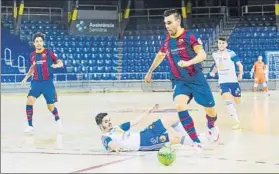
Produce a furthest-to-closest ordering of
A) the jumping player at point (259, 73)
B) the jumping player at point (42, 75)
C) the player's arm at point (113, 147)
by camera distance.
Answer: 1. the jumping player at point (259, 73)
2. the jumping player at point (42, 75)
3. the player's arm at point (113, 147)

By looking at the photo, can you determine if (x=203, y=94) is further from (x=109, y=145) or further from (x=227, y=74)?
(x=227, y=74)

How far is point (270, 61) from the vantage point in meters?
29.3

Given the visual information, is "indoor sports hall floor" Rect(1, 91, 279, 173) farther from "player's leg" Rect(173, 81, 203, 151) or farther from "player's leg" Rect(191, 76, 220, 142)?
"player's leg" Rect(191, 76, 220, 142)

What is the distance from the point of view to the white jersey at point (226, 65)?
10.6 metres

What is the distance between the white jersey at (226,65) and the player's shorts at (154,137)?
386 centimetres

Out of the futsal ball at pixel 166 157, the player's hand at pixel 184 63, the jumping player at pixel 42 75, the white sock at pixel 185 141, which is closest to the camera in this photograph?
the futsal ball at pixel 166 157

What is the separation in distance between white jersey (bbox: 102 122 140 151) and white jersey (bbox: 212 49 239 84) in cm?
394

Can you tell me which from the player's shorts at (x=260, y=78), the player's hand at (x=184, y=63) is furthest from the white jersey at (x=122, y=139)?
the player's shorts at (x=260, y=78)

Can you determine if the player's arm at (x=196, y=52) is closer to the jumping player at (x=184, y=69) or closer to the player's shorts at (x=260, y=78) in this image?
the jumping player at (x=184, y=69)

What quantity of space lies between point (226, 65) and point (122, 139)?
13.8 feet

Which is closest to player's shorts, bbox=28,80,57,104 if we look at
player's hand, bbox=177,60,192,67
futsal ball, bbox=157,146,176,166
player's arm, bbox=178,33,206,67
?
player's arm, bbox=178,33,206,67

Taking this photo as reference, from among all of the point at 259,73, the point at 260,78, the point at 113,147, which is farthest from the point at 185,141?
the point at 260,78

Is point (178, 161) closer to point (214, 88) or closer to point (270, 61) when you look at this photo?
point (214, 88)

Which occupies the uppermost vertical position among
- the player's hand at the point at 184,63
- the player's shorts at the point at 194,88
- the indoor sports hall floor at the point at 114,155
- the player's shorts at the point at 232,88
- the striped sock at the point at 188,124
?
the player's hand at the point at 184,63
